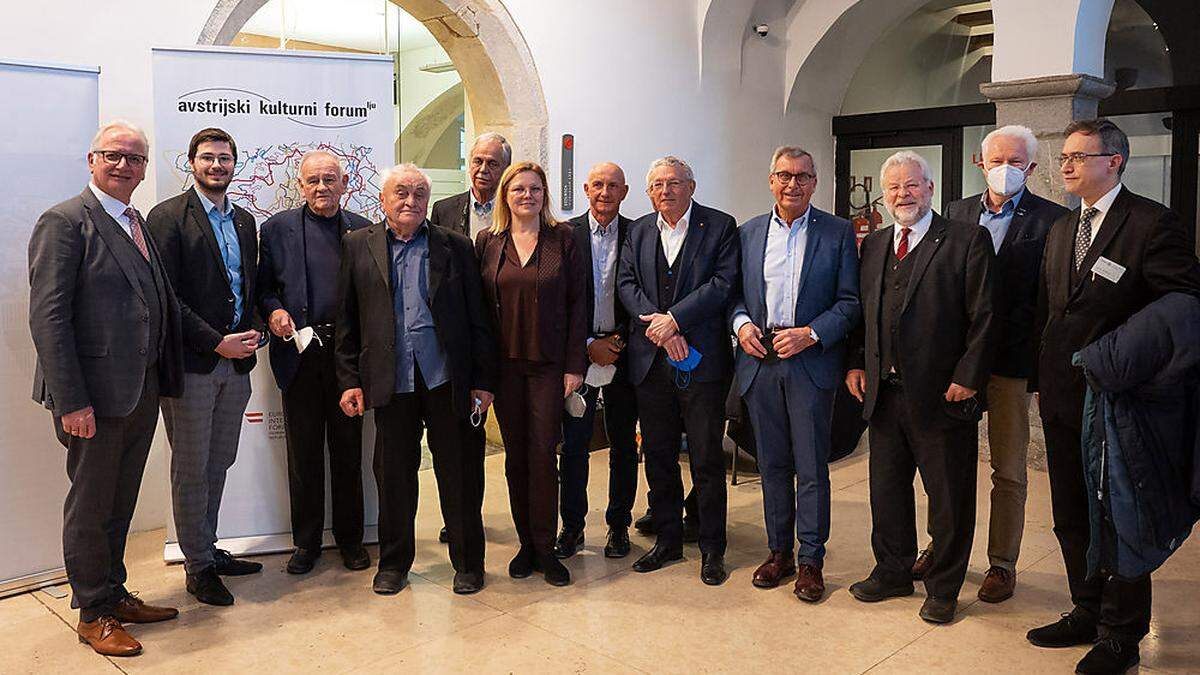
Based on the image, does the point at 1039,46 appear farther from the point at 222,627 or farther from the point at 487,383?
the point at 222,627

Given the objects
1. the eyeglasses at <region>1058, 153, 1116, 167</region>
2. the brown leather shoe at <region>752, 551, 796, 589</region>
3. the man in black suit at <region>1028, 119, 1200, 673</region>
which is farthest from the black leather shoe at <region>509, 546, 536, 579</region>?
the eyeglasses at <region>1058, 153, 1116, 167</region>

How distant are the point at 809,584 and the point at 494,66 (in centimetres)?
360

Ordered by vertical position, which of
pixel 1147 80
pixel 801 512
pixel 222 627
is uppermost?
pixel 1147 80

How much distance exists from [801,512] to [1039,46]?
3.44 m

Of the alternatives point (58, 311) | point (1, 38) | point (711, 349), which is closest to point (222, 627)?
point (58, 311)

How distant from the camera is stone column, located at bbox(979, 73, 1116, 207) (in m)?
5.61

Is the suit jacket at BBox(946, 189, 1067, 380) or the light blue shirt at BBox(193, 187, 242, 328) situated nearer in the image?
the suit jacket at BBox(946, 189, 1067, 380)

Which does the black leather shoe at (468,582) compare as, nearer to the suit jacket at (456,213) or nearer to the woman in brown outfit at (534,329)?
the woman in brown outfit at (534,329)

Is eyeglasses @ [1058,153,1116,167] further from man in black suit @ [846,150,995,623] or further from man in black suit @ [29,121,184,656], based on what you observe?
man in black suit @ [29,121,184,656]

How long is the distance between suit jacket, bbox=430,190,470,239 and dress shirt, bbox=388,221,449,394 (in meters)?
0.67

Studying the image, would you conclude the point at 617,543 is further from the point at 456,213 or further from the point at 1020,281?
the point at 1020,281

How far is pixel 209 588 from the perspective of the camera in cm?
379

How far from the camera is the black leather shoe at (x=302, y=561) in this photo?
4.10 metres

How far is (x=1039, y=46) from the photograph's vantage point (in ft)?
19.0
